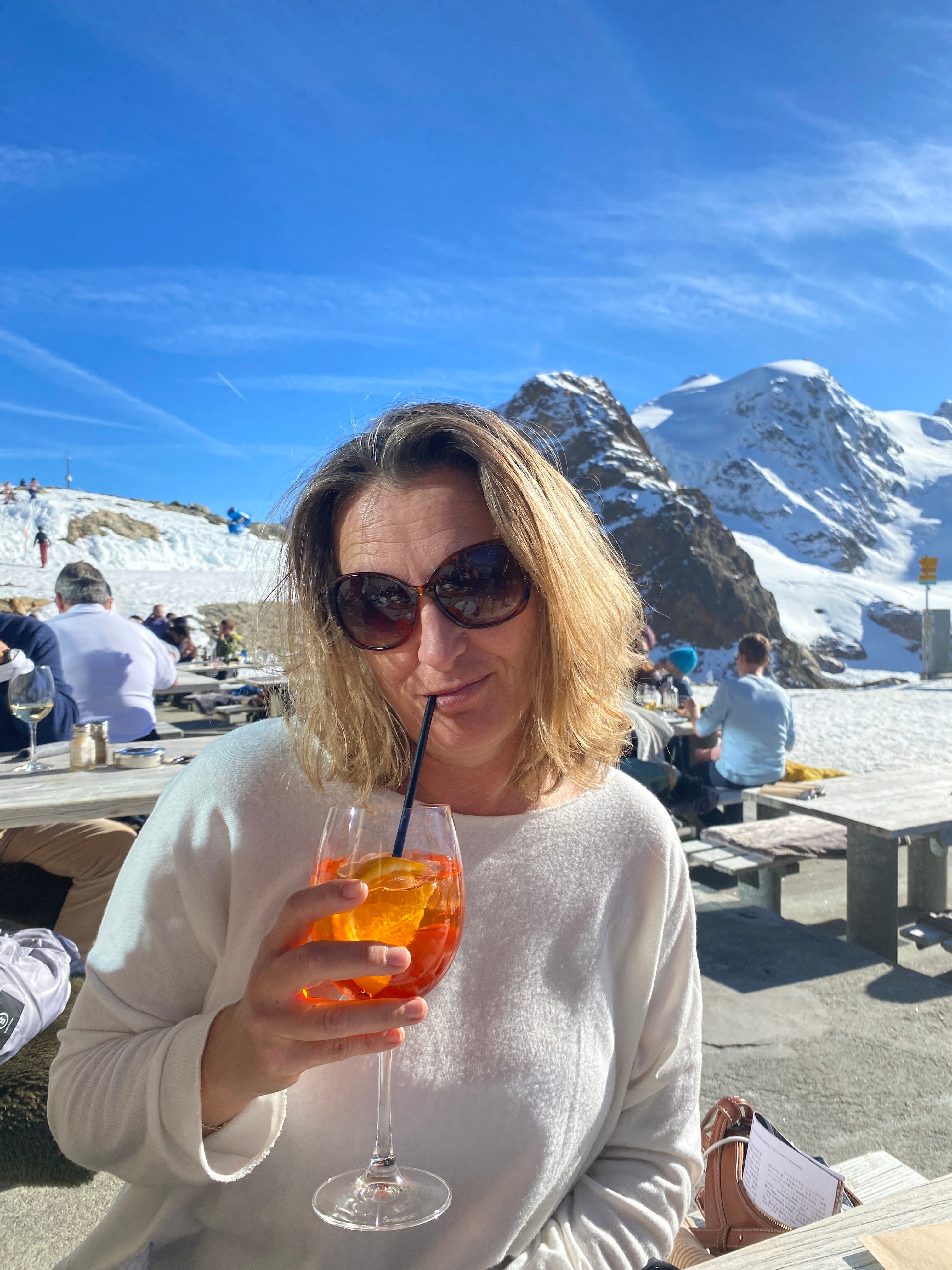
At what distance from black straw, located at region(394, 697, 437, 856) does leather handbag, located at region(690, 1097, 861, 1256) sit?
0.86 metres

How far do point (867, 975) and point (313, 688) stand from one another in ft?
11.8

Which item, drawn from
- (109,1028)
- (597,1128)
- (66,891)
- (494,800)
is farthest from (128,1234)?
(66,891)

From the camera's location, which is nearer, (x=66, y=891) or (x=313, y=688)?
(x=313, y=688)

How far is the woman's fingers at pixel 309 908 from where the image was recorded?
0.74m

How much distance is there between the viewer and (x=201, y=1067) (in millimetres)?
920

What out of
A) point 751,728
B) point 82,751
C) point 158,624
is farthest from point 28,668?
point 158,624

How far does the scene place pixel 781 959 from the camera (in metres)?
4.12

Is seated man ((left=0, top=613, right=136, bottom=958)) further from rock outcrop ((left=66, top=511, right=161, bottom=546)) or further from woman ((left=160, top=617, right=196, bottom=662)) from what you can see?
rock outcrop ((left=66, top=511, right=161, bottom=546))

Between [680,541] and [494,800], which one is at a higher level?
[680,541]

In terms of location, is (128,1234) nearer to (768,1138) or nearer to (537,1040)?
(537,1040)

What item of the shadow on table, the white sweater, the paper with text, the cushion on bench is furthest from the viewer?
the cushion on bench

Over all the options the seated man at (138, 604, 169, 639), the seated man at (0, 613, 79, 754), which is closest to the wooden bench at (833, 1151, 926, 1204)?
the seated man at (0, 613, 79, 754)

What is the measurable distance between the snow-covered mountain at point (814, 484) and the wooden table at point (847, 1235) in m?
123

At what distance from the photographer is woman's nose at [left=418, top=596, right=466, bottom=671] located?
1.16 metres
